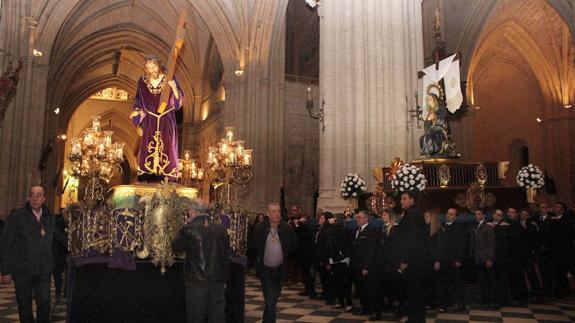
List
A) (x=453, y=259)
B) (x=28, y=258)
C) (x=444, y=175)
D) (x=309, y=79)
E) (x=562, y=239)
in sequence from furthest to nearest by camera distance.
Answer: (x=309, y=79) → (x=444, y=175) → (x=562, y=239) → (x=453, y=259) → (x=28, y=258)

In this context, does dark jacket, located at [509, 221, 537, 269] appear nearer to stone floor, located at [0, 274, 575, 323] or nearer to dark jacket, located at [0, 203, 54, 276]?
stone floor, located at [0, 274, 575, 323]

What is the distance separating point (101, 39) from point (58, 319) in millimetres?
23292

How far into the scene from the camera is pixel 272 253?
5.43m

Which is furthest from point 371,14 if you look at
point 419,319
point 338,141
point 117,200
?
point 419,319

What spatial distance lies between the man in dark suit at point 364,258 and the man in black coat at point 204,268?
9.03ft

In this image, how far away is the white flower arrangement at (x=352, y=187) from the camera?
30.2 feet

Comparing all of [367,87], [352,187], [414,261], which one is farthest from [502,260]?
[367,87]

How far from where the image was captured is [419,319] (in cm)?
527

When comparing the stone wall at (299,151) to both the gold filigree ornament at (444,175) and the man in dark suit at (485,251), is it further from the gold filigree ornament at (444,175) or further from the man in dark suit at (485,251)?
the man in dark suit at (485,251)

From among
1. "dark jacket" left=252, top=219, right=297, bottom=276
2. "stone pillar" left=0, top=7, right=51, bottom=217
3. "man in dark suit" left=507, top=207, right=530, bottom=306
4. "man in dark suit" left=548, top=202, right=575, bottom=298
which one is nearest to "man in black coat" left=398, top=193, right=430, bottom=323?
"dark jacket" left=252, top=219, right=297, bottom=276

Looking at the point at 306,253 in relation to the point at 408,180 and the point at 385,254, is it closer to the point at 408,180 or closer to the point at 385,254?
the point at 408,180

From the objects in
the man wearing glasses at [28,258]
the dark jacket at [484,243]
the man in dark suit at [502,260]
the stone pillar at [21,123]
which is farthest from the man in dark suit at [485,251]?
the stone pillar at [21,123]

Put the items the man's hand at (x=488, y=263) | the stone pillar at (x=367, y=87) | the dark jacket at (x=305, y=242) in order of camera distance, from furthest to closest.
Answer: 1. the stone pillar at (x=367, y=87)
2. the dark jacket at (x=305, y=242)
3. the man's hand at (x=488, y=263)

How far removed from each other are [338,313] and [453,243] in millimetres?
1951
